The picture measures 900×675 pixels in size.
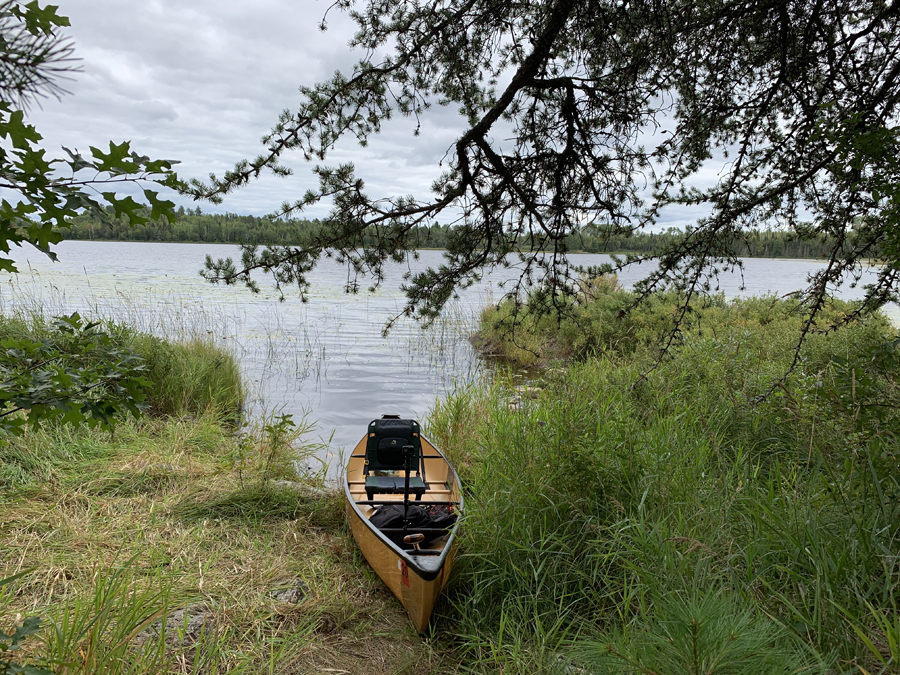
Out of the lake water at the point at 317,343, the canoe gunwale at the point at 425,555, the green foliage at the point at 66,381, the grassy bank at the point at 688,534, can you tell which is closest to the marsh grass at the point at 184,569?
the canoe gunwale at the point at 425,555

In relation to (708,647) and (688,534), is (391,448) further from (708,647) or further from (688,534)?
(708,647)

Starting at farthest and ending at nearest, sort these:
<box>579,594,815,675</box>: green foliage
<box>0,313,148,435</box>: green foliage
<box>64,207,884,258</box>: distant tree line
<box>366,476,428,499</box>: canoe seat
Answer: <box>366,476,428,499</box>: canoe seat
<box>64,207,884,258</box>: distant tree line
<box>579,594,815,675</box>: green foliage
<box>0,313,148,435</box>: green foliage

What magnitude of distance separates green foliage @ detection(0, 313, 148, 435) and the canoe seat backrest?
3752 millimetres

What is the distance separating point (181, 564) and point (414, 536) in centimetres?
151

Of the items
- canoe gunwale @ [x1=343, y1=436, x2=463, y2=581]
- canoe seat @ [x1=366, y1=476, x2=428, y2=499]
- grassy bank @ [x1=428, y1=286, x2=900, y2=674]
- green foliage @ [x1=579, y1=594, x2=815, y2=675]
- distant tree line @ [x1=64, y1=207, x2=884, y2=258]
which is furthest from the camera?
canoe seat @ [x1=366, y1=476, x2=428, y2=499]

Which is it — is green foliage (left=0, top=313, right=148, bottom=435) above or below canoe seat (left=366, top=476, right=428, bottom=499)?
above

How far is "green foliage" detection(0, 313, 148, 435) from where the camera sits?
1.55m

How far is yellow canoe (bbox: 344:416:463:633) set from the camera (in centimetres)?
352

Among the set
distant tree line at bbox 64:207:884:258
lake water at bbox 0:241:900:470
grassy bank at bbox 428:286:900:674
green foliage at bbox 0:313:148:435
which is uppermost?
distant tree line at bbox 64:207:884:258

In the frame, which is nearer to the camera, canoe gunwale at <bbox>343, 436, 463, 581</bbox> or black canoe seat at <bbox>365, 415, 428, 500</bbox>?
canoe gunwale at <bbox>343, 436, 463, 581</bbox>

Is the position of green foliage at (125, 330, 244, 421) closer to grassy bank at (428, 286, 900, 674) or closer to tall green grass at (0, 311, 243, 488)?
tall green grass at (0, 311, 243, 488)

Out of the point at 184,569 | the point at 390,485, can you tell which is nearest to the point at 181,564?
the point at 184,569

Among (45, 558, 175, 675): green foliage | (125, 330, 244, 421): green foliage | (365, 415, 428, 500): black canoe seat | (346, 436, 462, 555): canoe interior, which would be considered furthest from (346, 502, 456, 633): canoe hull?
(125, 330, 244, 421): green foliage

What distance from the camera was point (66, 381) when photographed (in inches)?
59.2
